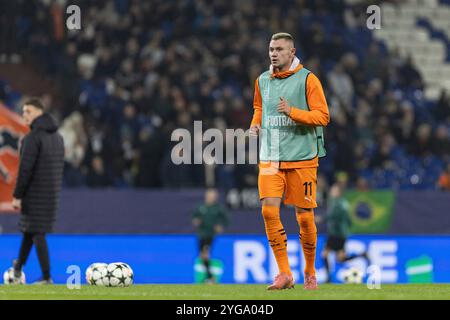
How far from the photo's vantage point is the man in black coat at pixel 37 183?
39.7 ft

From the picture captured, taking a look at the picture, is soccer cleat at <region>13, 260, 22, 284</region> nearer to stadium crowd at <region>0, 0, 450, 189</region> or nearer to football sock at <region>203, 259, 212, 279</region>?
football sock at <region>203, 259, 212, 279</region>

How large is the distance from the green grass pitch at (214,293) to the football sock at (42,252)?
1.18m

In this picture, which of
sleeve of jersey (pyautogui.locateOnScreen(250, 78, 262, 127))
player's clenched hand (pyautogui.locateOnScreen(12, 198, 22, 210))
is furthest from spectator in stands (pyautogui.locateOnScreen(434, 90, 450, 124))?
sleeve of jersey (pyautogui.locateOnScreen(250, 78, 262, 127))

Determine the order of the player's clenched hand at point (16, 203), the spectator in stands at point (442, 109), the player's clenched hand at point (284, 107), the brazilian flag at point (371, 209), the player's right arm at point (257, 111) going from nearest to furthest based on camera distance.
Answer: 1. the player's clenched hand at point (284, 107)
2. the player's right arm at point (257, 111)
3. the player's clenched hand at point (16, 203)
4. the brazilian flag at point (371, 209)
5. the spectator in stands at point (442, 109)

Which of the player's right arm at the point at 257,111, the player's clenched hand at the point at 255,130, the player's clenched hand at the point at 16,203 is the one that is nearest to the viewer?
the player's clenched hand at the point at 255,130

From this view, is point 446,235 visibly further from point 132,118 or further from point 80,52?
point 80,52

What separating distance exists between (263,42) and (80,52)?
391cm

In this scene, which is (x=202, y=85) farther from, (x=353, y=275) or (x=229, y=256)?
(x=353, y=275)

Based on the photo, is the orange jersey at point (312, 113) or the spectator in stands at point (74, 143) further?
the spectator in stands at point (74, 143)

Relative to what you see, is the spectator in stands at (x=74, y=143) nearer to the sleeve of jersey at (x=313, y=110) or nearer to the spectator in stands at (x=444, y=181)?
the spectator in stands at (x=444, y=181)

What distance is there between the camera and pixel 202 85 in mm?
22172

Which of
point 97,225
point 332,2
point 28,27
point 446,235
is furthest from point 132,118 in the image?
point 332,2

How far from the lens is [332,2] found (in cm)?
2647

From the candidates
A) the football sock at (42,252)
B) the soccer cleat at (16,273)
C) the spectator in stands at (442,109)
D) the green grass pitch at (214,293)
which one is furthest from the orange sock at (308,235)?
the spectator in stands at (442,109)
